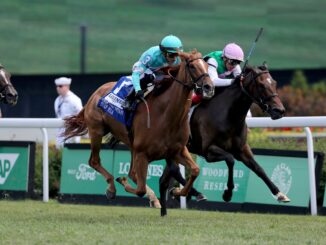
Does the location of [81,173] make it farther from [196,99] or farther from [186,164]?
[186,164]

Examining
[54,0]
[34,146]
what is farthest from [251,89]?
[54,0]

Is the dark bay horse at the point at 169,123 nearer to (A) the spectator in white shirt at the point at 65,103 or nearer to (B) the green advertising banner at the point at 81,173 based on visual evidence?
(B) the green advertising banner at the point at 81,173

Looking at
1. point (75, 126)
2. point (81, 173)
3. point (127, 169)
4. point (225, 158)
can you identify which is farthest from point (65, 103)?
point (225, 158)

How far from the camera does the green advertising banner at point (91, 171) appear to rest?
39.4 feet

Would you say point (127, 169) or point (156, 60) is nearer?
point (156, 60)

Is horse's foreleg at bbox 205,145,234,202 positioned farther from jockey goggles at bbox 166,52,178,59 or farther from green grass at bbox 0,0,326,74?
green grass at bbox 0,0,326,74

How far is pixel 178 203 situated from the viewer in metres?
→ 11.8

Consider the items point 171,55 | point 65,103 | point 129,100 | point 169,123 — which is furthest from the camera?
point 65,103

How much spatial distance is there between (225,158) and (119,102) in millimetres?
1270

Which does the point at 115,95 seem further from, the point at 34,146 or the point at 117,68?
the point at 117,68

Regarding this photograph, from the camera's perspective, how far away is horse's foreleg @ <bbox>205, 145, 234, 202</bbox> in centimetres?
985

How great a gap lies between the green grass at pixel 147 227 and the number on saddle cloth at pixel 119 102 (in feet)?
3.37

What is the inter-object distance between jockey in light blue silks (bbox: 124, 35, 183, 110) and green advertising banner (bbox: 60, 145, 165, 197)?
2.24m

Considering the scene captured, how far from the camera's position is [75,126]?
449 inches
